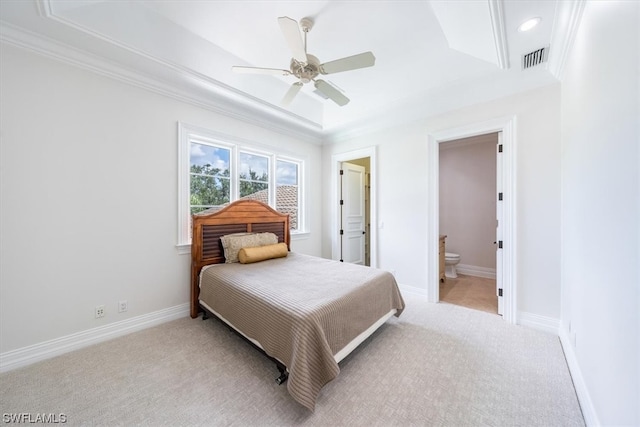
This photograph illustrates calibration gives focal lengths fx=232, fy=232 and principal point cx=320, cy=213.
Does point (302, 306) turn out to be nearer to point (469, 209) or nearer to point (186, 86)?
point (186, 86)

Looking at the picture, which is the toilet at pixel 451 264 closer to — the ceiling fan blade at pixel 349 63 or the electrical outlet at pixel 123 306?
the ceiling fan blade at pixel 349 63

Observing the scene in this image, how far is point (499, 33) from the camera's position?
1909 millimetres

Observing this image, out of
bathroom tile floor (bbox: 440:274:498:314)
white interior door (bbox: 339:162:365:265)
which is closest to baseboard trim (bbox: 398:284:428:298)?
bathroom tile floor (bbox: 440:274:498:314)

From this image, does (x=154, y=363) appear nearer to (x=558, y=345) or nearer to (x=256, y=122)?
(x=256, y=122)

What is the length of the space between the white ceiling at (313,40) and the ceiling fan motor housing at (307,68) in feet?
1.47

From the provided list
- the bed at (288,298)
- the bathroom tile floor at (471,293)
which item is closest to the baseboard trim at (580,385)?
the bathroom tile floor at (471,293)

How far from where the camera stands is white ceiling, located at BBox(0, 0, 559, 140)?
1.85 metres

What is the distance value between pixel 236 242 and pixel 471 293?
3.60 metres

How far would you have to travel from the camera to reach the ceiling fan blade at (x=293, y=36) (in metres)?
1.56

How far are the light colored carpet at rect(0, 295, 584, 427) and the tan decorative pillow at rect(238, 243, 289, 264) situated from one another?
33.7 inches

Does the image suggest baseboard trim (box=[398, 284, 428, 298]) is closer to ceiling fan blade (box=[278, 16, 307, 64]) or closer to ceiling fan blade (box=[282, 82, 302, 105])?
ceiling fan blade (box=[282, 82, 302, 105])

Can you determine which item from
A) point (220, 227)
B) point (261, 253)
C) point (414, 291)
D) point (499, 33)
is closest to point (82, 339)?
point (220, 227)

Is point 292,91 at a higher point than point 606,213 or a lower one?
higher

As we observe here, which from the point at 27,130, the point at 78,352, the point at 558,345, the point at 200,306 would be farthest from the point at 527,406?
the point at 27,130
